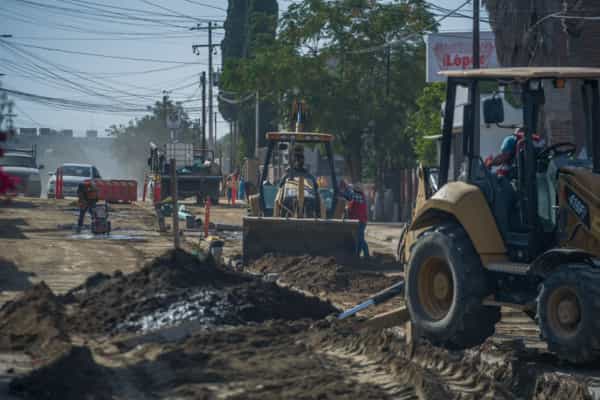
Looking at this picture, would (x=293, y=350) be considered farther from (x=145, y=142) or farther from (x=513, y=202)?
(x=145, y=142)

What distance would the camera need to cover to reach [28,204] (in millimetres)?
39406

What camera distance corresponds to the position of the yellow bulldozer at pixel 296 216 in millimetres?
19547

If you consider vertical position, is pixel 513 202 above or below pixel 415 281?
above

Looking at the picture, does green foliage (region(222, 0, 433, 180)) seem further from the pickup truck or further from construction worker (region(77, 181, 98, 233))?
construction worker (region(77, 181, 98, 233))

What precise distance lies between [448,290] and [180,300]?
4.28 m

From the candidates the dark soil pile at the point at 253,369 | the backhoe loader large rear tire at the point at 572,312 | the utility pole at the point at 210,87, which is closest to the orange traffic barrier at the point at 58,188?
the utility pole at the point at 210,87

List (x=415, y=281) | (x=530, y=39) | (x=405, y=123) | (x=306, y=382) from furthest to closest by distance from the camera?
(x=405, y=123) < (x=530, y=39) < (x=415, y=281) < (x=306, y=382)

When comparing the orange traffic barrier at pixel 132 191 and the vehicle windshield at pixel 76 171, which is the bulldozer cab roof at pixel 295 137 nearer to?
the orange traffic barrier at pixel 132 191

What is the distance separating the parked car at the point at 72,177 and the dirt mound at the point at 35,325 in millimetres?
32840

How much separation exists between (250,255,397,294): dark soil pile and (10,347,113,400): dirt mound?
6.81 metres

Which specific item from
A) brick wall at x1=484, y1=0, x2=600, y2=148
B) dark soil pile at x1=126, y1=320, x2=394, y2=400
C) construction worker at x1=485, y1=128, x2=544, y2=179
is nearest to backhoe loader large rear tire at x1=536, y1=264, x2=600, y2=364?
dark soil pile at x1=126, y1=320, x2=394, y2=400

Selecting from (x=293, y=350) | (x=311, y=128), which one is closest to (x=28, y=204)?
(x=311, y=128)

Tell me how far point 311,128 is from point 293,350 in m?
31.5

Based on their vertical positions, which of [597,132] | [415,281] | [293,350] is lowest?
[293,350]
